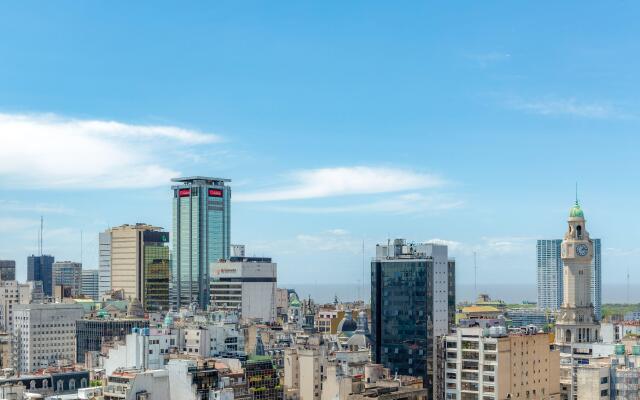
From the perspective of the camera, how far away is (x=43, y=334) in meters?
140

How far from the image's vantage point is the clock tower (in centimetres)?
11681

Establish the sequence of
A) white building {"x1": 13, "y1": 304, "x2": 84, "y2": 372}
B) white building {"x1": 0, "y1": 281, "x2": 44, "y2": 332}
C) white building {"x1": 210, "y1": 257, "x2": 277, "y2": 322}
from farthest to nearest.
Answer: white building {"x1": 0, "y1": 281, "x2": 44, "y2": 332} → white building {"x1": 210, "y1": 257, "x2": 277, "y2": 322} → white building {"x1": 13, "y1": 304, "x2": 84, "y2": 372}

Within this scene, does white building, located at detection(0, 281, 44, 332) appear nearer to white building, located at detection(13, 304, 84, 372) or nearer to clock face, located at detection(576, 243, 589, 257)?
white building, located at detection(13, 304, 84, 372)

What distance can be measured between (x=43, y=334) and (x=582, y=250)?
2823 inches

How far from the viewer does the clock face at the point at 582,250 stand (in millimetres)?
118375

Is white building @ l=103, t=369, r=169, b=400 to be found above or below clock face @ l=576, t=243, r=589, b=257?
below

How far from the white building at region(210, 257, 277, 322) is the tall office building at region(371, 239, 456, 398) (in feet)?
256

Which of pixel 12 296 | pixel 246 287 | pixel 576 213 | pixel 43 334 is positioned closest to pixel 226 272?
pixel 246 287

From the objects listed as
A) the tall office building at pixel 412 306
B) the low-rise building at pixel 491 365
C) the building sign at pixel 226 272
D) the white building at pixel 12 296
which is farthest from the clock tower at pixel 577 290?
the white building at pixel 12 296

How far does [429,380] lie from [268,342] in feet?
113

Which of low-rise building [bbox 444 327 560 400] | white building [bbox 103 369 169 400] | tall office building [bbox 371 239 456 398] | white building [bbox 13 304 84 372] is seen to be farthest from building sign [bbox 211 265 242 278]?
white building [bbox 103 369 169 400]

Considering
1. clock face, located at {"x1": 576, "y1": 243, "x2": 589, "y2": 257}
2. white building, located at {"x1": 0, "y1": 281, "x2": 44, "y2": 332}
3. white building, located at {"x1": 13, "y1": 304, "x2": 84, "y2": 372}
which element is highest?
clock face, located at {"x1": 576, "y1": 243, "x2": 589, "y2": 257}

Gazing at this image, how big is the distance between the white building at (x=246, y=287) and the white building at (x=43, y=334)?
35813mm

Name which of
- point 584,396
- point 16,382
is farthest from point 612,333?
point 16,382
